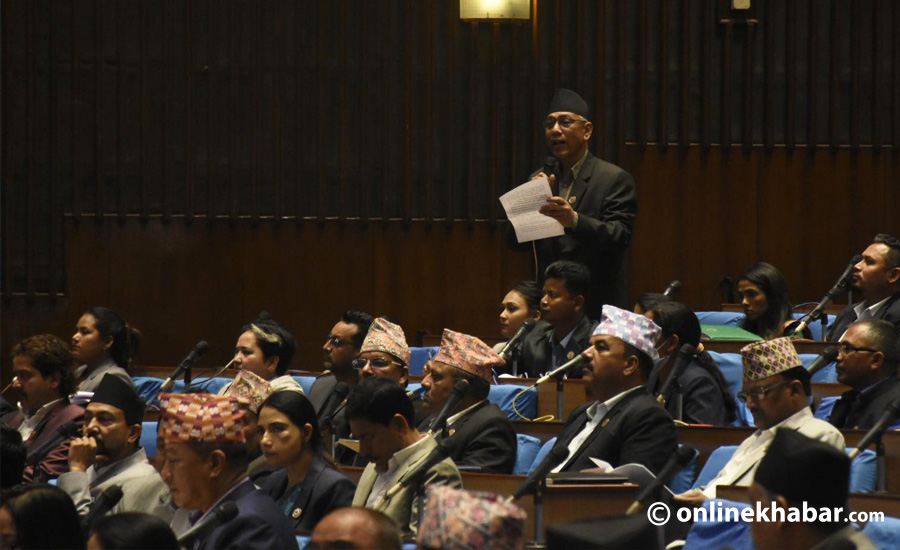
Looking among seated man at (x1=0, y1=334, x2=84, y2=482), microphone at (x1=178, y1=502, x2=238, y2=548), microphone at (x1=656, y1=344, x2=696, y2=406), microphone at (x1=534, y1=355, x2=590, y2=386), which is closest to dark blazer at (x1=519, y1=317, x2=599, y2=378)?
microphone at (x1=534, y1=355, x2=590, y2=386)

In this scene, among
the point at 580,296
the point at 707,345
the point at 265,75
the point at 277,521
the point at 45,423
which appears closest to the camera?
the point at 277,521

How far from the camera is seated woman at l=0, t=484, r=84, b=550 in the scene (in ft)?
10.9

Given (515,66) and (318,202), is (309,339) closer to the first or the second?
(318,202)

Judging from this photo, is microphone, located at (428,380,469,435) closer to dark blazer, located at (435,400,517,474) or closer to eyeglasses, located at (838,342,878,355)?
dark blazer, located at (435,400,517,474)

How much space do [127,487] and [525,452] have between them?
1.42 m

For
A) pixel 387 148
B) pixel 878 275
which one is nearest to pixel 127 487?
pixel 878 275

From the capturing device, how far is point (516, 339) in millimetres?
6441

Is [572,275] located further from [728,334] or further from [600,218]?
[728,334]

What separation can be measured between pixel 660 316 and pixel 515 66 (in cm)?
368

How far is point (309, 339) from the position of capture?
8.91 m

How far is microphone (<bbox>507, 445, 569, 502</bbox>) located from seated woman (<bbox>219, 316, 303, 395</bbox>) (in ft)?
9.17

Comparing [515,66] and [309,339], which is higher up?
[515,66]

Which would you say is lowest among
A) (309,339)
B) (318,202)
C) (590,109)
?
(309,339)

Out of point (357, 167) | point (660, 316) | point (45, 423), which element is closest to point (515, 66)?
point (357, 167)
